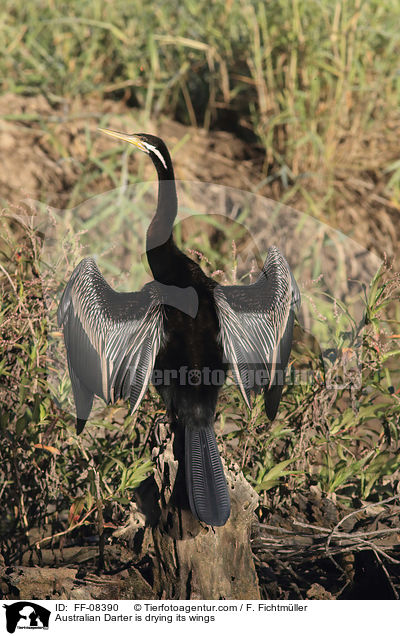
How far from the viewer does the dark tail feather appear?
1.75 m

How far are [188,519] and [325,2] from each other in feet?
10.8

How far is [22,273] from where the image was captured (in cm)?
229

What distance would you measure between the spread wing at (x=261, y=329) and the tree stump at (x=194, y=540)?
0.80 ft

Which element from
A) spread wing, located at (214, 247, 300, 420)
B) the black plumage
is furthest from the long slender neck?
spread wing, located at (214, 247, 300, 420)

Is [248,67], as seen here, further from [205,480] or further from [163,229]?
[205,480]

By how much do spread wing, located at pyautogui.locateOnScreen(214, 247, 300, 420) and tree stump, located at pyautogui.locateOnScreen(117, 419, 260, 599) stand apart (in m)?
0.24

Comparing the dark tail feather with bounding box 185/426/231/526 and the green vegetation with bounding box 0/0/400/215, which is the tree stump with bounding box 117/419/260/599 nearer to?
the dark tail feather with bounding box 185/426/231/526

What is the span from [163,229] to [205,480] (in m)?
0.69

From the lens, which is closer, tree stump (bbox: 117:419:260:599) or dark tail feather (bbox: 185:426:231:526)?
dark tail feather (bbox: 185:426:231:526)

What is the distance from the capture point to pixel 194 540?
1.93 metres

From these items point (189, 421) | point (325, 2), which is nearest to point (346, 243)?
point (325, 2)

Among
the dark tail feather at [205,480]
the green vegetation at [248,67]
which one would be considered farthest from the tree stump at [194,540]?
the green vegetation at [248,67]
